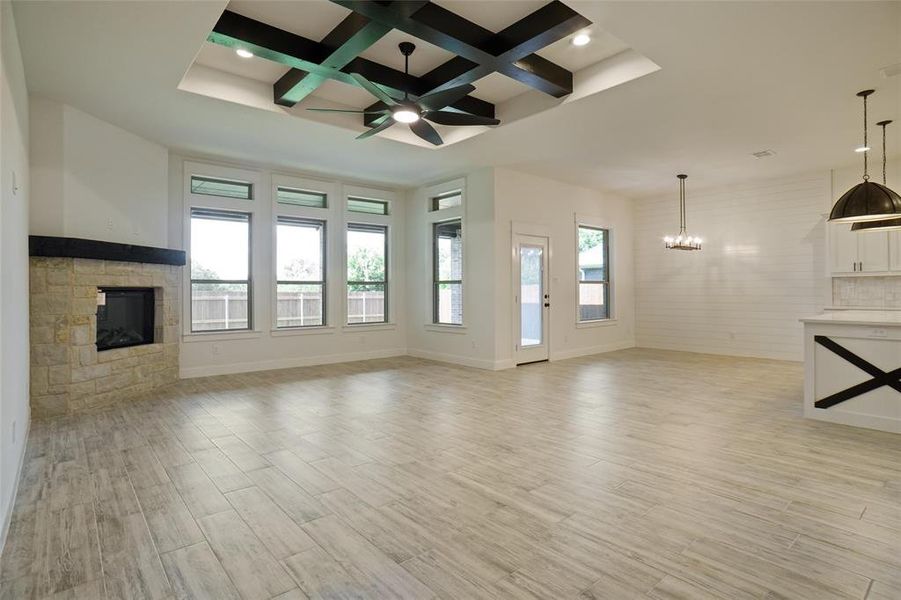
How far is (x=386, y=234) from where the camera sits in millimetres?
8492

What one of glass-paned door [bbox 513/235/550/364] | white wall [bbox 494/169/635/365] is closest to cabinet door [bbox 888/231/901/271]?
white wall [bbox 494/169/635/365]

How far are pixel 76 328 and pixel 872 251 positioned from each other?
33.6 ft

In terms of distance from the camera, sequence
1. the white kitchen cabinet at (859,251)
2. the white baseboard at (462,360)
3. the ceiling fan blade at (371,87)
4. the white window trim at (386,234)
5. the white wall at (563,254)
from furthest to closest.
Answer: the white window trim at (386,234) → the white wall at (563,254) → the white baseboard at (462,360) → the white kitchen cabinet at (859,251) → the ceiling fan blade at (371,87)

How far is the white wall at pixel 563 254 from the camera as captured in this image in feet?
23.4

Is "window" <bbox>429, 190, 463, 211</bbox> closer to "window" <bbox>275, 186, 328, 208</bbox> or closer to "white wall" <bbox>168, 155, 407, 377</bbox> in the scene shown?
"white wall" <bbox>168, 155, 407, 377</bbox>

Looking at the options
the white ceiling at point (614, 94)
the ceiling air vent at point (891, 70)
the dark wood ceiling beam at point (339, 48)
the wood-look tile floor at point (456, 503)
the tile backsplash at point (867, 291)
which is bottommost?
the wood-look tile floor at point (456, 503)

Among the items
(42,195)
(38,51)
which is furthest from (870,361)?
(42,195)

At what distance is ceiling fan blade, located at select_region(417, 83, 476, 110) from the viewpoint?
12.6ft

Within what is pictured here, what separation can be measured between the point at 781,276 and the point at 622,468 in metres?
Answer: 6.61

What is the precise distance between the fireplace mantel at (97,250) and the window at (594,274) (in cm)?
672

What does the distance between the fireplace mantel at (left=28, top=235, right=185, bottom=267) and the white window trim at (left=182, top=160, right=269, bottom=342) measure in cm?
62

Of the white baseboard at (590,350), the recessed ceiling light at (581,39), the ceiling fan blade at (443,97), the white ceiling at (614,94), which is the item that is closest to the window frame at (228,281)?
the white ceiling at (614,94)

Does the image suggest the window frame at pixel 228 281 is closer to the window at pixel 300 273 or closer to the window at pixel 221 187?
the window at pixel 221 187

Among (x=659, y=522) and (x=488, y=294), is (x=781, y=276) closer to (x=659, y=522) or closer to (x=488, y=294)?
(x=488, y=294)
